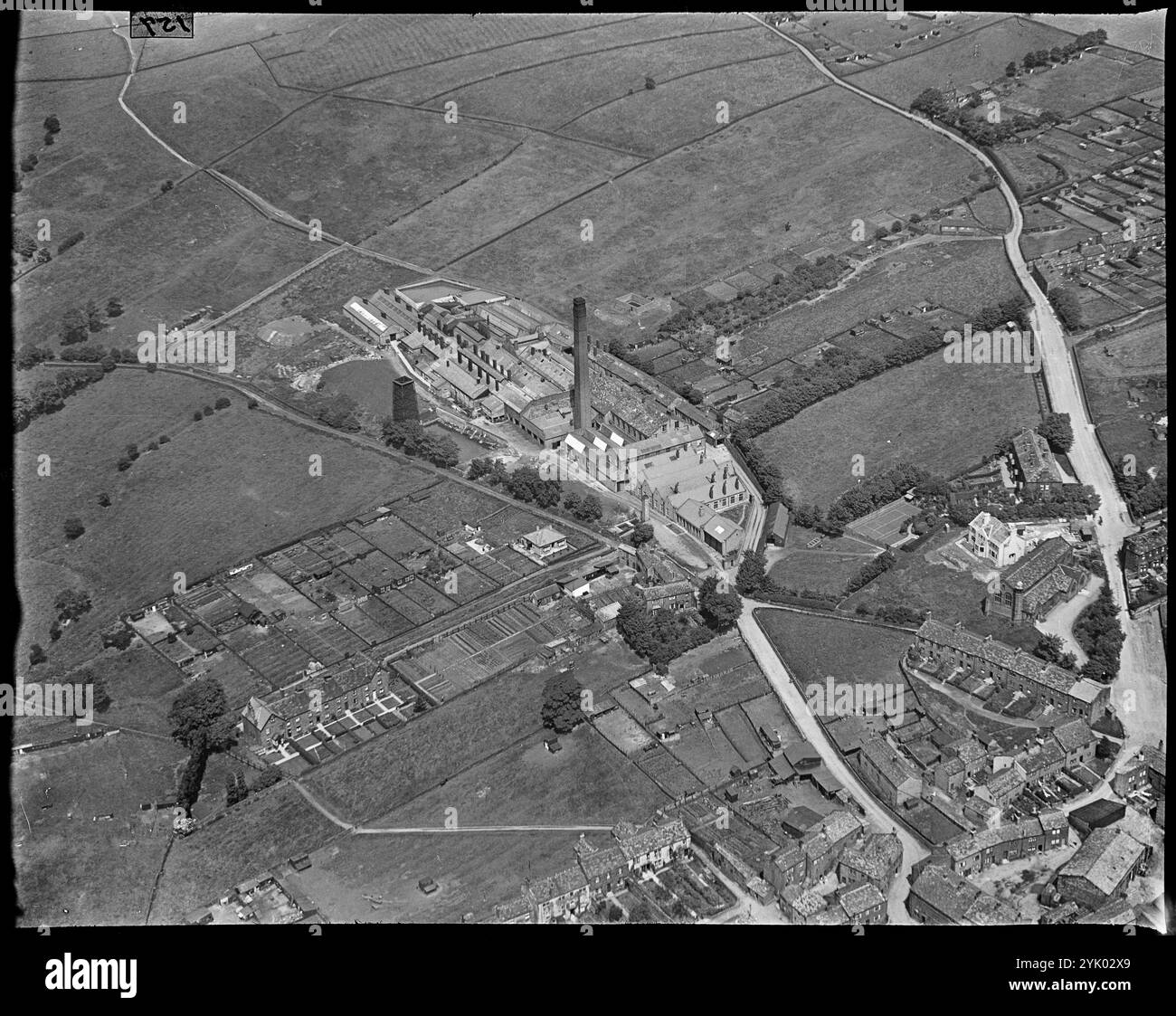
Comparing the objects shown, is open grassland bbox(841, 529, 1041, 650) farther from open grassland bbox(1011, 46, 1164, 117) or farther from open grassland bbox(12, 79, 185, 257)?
open grassland bbox(12, 79, 185, 257)

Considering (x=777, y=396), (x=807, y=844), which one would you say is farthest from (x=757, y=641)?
(x=777, y=396)

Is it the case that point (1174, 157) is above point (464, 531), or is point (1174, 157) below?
above

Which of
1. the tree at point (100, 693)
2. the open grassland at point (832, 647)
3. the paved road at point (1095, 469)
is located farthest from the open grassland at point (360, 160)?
the open grassland at point (832, 647)

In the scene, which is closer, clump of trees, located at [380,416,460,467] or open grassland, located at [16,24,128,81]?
clump of trees, located at [380,416,460,467]

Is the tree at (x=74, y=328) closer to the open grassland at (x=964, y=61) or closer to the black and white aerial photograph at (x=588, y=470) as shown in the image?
the black and white aerial photograph at (x=588, y=470)

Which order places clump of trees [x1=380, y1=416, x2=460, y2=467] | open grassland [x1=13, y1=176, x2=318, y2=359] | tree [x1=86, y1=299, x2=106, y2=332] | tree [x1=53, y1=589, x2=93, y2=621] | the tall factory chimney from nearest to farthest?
tree [x1=53, y1=589, x2=93, y2=621] → clump of trees [x1=380, y1=416, x2=460, y2=467] → the tall factory chimney → tree [x1=86, y1=299, x2=106, y2=332] → open grassland [x1=13, y1=176, x2=318, y2=359]

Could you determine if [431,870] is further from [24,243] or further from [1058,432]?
[24,243]

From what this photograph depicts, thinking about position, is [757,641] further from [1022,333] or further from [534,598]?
[1022,333]

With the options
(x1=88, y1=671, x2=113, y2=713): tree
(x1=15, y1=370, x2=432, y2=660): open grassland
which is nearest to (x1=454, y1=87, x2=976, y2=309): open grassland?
(x1=15, y1=370, x2=432, y2=660): open grassland
